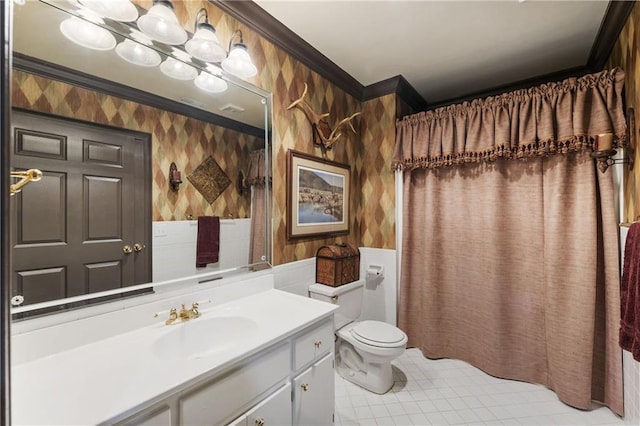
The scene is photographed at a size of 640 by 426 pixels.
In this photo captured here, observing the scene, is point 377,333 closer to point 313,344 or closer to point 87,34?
point 313,344

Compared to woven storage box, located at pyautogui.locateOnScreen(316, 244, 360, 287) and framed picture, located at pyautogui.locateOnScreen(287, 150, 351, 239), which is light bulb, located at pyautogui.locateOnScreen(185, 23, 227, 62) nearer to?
framed picture, located at pyautogui.locateOnScreen(287, 150, 351, 239)

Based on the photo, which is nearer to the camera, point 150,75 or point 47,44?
point 47,44

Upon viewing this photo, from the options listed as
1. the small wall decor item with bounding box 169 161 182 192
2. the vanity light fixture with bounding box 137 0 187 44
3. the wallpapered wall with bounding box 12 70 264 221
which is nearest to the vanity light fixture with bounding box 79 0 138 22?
the vanity light fixture with bounding box 137 0 187 44

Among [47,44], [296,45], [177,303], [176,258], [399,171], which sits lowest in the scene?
[177,303]

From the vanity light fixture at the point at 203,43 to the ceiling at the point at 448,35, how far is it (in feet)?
1.41

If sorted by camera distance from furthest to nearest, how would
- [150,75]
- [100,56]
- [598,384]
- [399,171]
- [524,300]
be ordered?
[399,171] < [524,300] < [598,384] < [150,75] < [100,56]

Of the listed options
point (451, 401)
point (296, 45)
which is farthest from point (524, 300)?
point (296, 45)

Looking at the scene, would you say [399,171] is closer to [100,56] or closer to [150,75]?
[150,75]

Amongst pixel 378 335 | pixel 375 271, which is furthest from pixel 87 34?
pixel 375 271

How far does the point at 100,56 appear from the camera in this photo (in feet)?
3.65

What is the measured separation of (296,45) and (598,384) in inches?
121

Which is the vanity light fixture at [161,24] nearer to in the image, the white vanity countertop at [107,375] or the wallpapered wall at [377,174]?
the white vanity countertop at [107,375]

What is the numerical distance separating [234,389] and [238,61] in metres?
1.57

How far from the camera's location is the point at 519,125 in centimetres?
195
